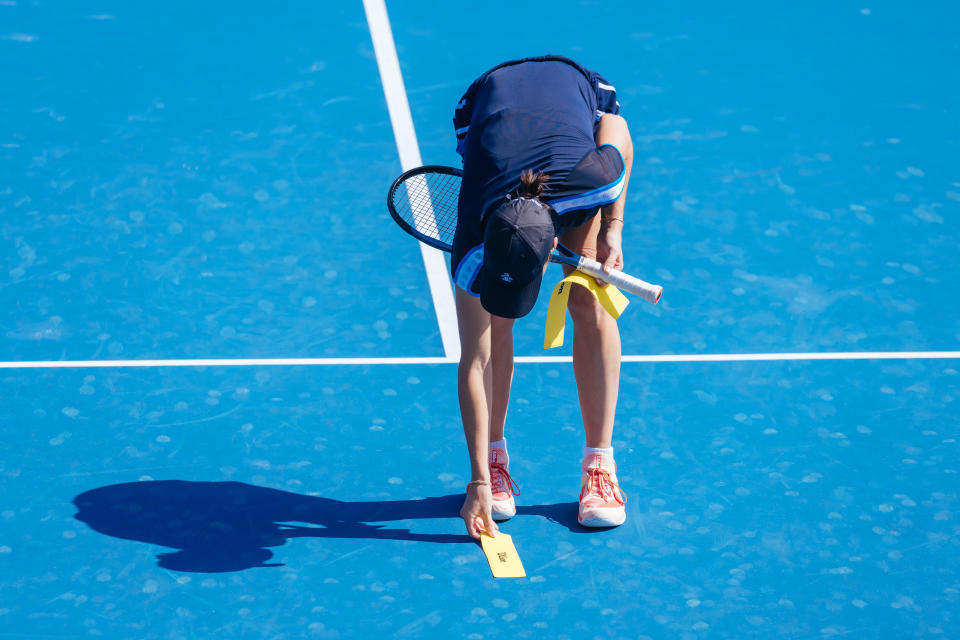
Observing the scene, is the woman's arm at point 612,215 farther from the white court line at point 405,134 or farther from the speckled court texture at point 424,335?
the white court line at point 405,134

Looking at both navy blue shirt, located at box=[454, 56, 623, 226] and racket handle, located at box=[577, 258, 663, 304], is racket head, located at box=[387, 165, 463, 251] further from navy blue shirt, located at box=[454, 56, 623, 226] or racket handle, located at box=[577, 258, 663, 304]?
racket handle, located at box=[577, 258, 663, 304]

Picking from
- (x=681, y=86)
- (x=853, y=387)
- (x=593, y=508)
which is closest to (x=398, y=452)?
(x=593, y=508)

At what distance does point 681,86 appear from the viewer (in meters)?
7.69

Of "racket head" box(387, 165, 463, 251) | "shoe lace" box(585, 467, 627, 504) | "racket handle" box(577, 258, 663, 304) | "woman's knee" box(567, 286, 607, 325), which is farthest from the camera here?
"racket head" box(387, 165, 463, 251)

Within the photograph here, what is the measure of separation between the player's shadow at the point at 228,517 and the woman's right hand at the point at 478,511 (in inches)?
3.2

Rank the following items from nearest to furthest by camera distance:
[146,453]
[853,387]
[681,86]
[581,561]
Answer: [581,561] → [146,453] → [853,387] → [681,86]

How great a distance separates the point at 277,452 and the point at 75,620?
3.60 feet

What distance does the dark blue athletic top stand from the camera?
416cm

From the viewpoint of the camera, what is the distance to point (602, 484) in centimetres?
470

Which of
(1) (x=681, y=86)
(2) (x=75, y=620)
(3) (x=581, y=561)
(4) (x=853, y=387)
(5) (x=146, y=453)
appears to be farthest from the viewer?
(1) (x=681, y=86)

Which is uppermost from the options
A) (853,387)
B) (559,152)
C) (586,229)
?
(559,152)

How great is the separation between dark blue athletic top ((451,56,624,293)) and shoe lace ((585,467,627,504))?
93cm

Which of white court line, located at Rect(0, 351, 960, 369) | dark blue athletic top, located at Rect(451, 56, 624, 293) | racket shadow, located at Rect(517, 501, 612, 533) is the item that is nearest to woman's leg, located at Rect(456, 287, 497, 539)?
dark blue athletic top, located at Rect(451, 56, 624, 293)

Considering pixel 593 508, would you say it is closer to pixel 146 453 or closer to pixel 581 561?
pixel 581 561
